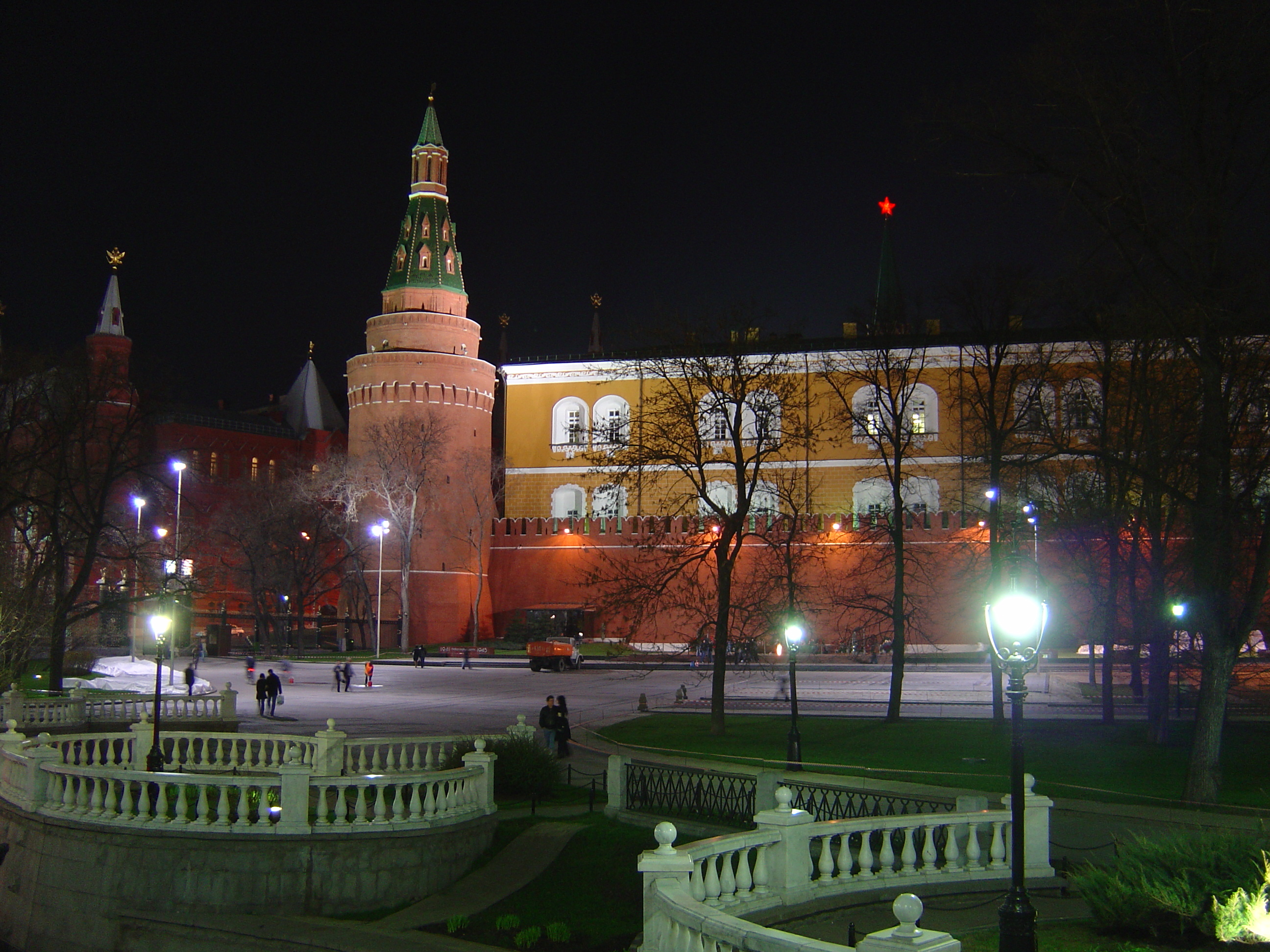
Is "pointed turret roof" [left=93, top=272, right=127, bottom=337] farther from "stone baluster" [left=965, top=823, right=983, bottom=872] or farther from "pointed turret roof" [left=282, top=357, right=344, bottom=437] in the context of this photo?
"stone baluster" [left=965, top=823, right=983, bottom=872]

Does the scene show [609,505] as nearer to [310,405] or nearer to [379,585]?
[379,585]

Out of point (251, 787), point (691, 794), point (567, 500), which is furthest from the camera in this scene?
point (567, 500)

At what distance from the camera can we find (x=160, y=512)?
4862 cm

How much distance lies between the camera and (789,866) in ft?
29.6

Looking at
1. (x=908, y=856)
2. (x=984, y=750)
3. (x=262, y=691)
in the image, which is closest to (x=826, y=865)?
(x=908, y=856)

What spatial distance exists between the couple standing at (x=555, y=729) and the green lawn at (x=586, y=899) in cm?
601

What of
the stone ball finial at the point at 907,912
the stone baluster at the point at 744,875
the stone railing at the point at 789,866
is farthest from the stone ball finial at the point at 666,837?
the stone ball finial at the point at 907,912

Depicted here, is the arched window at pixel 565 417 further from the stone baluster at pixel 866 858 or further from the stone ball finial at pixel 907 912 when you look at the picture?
the stone ball finial at pixel 907 912

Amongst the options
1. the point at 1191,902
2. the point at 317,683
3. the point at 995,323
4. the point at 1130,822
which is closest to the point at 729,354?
the point at 995,323

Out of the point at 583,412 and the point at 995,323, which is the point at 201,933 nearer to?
the point at 995,323

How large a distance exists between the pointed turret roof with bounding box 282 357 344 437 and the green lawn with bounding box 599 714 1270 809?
2407 inches

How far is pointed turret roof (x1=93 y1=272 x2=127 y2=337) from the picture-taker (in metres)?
62.6

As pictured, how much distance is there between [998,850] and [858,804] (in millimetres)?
3574

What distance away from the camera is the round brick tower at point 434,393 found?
56.1m
